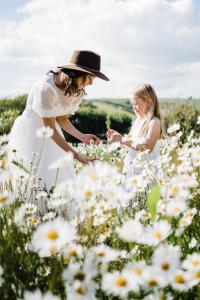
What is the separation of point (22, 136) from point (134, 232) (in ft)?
8.09

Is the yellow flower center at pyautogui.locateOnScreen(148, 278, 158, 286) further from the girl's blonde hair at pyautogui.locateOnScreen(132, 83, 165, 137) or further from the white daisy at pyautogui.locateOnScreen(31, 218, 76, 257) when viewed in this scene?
the girl's blonde hair at pyautogui.locateOnScreen(132, 83, 165, 137)

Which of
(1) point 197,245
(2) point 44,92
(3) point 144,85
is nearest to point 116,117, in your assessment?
(3) point 144,85

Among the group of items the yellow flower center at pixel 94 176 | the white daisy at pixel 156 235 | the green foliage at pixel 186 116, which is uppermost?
the green foliage at pixel 186 116

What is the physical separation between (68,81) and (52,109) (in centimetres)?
27

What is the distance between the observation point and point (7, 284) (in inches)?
62.7

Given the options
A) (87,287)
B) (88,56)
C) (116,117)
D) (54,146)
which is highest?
(116,117)

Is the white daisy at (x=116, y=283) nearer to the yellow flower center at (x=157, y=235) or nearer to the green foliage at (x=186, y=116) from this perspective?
the yellow flower center at (x=157, y=235)

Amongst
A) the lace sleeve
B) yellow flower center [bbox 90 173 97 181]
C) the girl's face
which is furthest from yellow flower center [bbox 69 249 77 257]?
the girl's face

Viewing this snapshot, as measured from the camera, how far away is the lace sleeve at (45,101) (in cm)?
347

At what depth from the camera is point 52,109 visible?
11.4 ft

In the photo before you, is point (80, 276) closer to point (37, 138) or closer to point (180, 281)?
point (180, 281)

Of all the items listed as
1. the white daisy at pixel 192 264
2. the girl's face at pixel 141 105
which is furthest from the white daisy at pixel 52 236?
the girl's face at pixel 141 105

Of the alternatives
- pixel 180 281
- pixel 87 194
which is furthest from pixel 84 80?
pixel 180 281

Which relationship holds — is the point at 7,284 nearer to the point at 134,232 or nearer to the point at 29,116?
the point at 134,232
